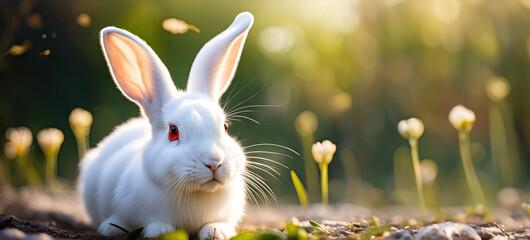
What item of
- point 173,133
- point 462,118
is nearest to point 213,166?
point 173,133

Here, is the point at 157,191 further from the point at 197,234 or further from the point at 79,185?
the point at 79,185

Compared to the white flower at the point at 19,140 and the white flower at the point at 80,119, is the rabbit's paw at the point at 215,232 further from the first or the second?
the white flower at the point at 19,140

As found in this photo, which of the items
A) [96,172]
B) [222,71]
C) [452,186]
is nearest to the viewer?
[222,71]

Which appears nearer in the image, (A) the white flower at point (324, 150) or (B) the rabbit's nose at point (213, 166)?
(B) the rabbit's nose at point (213, 166)

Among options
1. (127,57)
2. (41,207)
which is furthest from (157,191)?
(41,207)

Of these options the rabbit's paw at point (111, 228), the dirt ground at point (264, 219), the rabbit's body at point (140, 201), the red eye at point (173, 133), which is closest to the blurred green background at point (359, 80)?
the dirt ground at point (264, 219)

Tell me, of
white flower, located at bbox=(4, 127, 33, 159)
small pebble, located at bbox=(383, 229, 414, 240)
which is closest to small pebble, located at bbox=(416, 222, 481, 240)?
small pebble, located at bbox=(383, 229, 414, 240)
